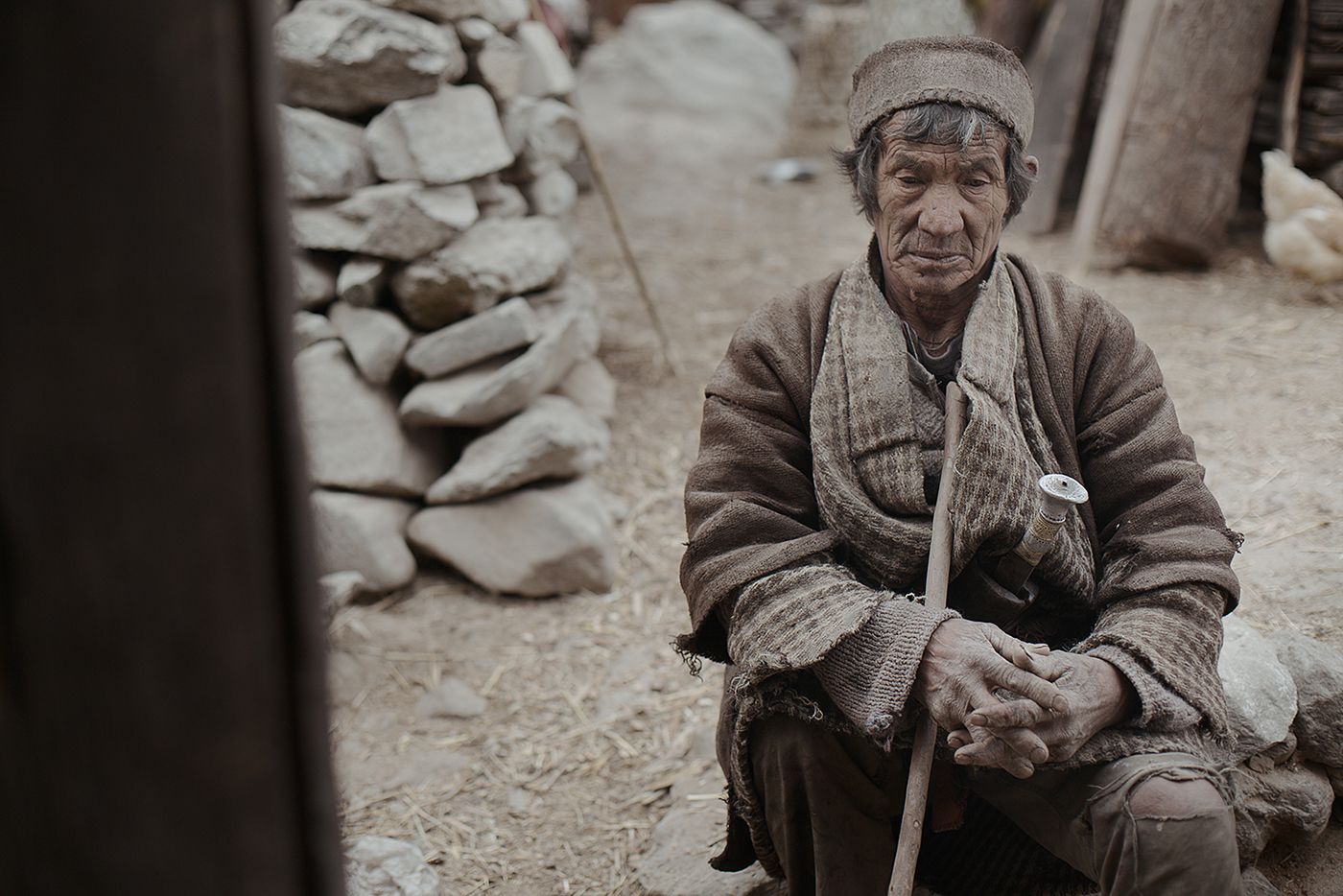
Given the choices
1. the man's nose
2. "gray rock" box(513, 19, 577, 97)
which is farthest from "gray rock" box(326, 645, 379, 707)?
"gray rock" box(513, 19, 577, 97)

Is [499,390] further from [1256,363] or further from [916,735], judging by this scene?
[1256,363]

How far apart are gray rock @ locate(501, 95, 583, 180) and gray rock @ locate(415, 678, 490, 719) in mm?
2369

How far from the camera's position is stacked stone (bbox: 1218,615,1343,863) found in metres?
2.28

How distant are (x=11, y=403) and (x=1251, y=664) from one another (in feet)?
8.36

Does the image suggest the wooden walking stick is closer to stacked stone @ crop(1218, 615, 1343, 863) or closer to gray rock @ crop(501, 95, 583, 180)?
stacked stone @ crop(1218, 615, 1343, 863)

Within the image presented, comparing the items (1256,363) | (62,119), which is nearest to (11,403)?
(62,119)

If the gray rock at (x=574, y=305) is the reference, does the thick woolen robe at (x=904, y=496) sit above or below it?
above

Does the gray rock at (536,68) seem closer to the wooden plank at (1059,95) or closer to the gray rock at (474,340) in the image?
the gray rock at (474,340)

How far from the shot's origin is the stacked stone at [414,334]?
3764 mm

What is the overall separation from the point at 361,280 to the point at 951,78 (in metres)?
2.59

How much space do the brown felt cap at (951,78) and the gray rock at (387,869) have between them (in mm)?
2128

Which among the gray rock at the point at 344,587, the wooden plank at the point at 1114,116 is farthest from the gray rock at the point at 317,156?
the wooden plank at the point at 1114,116

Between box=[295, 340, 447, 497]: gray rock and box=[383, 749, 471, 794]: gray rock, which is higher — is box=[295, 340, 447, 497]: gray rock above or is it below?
above

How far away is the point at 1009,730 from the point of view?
5.41 feet
